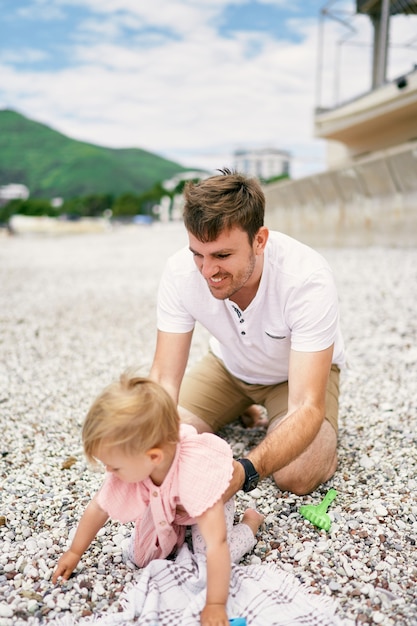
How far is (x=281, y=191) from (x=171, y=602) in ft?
54.1

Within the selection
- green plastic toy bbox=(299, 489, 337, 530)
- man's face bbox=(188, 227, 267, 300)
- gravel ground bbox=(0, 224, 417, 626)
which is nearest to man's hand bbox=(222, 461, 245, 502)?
gravel ground bbox=(0, 224, 417, 626)

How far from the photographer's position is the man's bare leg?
2994 millimetres

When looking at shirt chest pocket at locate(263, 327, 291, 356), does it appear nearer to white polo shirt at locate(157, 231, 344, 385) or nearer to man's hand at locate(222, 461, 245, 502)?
white polo shirt at locate(157, 231, 344, 385)

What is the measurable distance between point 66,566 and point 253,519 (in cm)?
86

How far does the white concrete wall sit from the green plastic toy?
9.21 m

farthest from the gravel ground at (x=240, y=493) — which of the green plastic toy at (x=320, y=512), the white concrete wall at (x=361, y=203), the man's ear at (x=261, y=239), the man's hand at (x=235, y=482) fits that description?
the white concrete wall at (x=361, y=203)

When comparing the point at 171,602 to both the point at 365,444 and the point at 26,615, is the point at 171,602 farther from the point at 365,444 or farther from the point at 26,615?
the point at 365,444

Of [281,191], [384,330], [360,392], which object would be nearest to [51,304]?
[384,330]

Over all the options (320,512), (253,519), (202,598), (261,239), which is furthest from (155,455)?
(261,239)

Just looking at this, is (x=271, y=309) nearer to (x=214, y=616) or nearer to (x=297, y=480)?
(x=297, y=480)

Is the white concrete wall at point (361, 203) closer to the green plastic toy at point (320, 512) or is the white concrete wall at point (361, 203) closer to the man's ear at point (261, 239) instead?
the man's ear at point (261, 239)

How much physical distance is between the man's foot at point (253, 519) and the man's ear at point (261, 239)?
4.18 ft

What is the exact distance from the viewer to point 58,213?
108 metres

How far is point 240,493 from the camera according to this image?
309 cm
